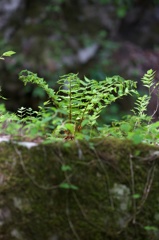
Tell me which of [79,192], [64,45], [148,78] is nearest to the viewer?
[79,192]

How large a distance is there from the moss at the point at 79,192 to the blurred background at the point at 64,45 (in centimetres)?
654

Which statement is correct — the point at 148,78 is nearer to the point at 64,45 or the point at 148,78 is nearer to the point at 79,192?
the point at 79,192

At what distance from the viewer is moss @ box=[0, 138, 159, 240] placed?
2469mm

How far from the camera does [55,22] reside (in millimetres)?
9984

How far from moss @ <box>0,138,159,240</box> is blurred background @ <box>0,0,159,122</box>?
258 inches

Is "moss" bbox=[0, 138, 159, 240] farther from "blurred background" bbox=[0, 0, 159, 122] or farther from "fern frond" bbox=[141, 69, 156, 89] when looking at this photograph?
"blurred background" bbox=[0, 0, 159, 122]

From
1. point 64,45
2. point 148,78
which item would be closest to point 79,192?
point 148,78

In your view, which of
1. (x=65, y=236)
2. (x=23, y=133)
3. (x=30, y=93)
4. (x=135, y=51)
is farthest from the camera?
(x=135, y=51)

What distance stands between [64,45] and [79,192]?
A: 24.4 feet

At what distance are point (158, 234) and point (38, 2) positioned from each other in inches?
329

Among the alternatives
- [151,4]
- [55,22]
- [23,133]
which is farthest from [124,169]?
[151,4]

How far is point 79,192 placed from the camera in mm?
2506

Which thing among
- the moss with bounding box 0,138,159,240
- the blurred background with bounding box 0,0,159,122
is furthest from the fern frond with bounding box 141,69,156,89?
the blurred background with bounding box 0,0,159,122

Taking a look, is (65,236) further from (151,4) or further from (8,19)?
(151,4)
